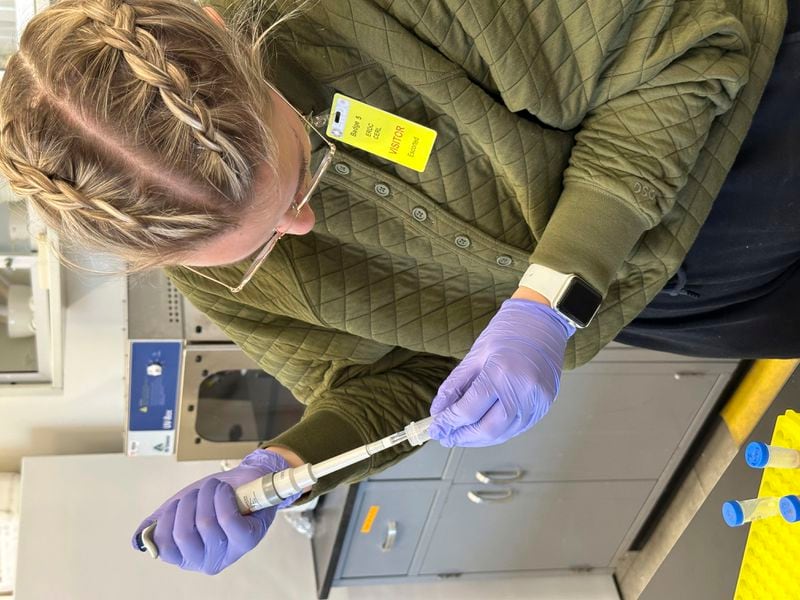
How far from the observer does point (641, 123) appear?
902 millimetres

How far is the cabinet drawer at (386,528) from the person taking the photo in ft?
7.14

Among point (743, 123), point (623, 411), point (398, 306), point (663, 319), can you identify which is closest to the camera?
point (743, 123)

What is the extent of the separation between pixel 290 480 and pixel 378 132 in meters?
0.46

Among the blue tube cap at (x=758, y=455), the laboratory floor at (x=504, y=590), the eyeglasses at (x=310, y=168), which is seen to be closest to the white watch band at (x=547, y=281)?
the eyeglasses at (x=310, y=168)

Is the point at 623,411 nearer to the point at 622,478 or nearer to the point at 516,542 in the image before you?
the point at 622,478

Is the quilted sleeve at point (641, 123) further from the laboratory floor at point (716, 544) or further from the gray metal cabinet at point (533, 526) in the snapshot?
the gray metal cabinet at point (533, 526)

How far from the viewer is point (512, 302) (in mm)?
934

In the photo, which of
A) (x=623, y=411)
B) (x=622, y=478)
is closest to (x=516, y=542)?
(x=622, y=478)

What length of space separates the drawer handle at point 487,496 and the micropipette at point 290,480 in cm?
135

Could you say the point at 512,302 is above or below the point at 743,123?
below

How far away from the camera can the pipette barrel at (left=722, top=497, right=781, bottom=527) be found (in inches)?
42.9

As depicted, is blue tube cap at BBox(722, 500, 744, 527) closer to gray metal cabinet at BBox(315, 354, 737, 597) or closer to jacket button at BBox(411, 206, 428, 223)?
jacket button at BBox(411, 206, 428, 223)

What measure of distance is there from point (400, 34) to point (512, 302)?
35 centimetres

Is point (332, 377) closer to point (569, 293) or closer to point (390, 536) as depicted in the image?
point (569, 293)
